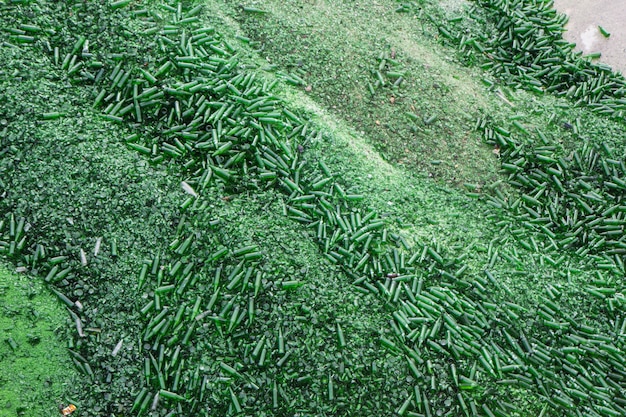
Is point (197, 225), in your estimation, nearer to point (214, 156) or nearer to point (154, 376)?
point (214, 156)

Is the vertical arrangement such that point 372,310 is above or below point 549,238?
below

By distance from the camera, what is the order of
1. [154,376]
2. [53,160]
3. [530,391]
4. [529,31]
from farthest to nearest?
[529,31]
[53,160]
[530,391]
[154,376]

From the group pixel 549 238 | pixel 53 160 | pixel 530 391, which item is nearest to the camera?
pixel 530 391

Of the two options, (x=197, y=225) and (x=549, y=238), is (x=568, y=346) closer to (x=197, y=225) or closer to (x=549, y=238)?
(x=549, y=238)

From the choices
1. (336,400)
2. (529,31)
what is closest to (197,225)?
(336,400)

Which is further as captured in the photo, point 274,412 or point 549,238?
point 549,238

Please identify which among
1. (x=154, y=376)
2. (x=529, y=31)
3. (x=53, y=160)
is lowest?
(x=154, y=376)

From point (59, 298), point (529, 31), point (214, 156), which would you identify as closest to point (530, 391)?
point (214, 156)
